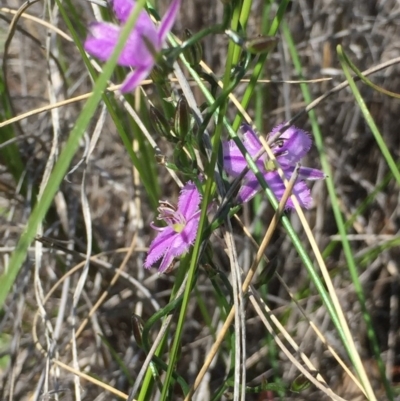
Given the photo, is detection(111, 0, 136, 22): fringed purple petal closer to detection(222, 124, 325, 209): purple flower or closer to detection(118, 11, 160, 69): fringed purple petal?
detection(118, 11, 160, 69): fringed purple petal

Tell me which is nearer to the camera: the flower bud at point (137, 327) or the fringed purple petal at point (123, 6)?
the fringed purple petal at point (123, 6)

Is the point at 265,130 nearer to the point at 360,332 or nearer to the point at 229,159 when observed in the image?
the point at 360,332

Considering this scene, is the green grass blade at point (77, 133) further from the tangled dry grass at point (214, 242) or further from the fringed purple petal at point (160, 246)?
the tangled dry grass at point (214, 242)

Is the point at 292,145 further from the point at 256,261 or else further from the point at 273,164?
the point at 256,261

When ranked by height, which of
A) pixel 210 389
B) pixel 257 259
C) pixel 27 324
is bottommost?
pixel 210 389

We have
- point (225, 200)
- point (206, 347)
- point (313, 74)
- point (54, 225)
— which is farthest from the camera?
point (313, 74)

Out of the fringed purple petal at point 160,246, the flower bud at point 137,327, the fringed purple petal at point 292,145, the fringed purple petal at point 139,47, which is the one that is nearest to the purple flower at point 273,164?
the fringed purple petal at point 292,145

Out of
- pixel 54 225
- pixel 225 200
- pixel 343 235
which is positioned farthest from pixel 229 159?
pixel 54 225
